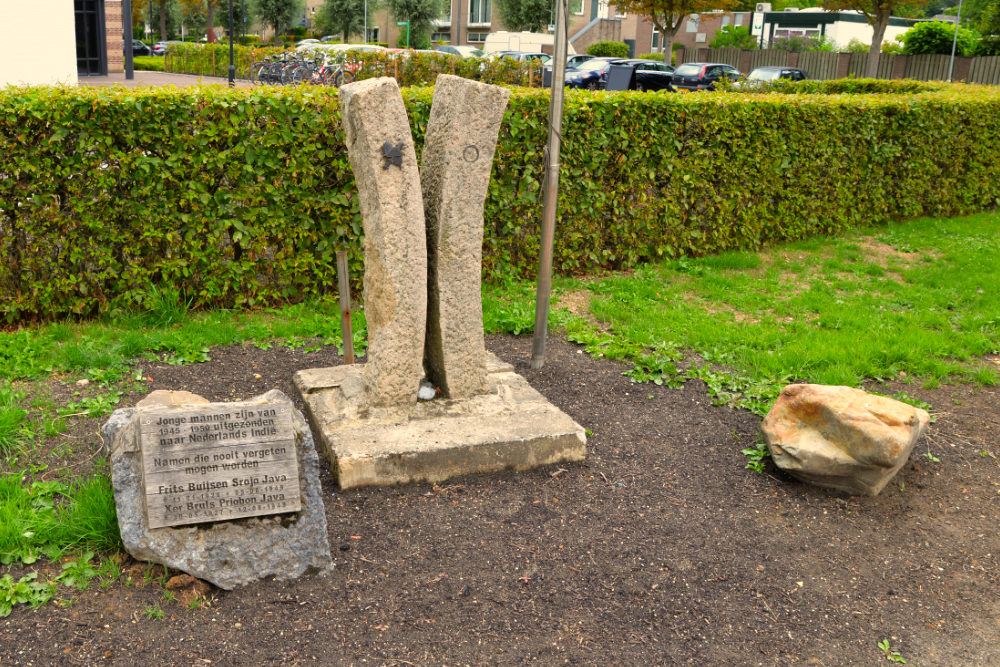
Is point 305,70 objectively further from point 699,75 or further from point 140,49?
point 140,49

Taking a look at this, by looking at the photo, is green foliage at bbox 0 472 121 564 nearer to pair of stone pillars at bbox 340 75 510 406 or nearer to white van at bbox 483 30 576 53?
pair of stone pillars at bbox 340 75 510 406

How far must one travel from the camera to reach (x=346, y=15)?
5447cm

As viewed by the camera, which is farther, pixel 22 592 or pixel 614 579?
pixel 614 579

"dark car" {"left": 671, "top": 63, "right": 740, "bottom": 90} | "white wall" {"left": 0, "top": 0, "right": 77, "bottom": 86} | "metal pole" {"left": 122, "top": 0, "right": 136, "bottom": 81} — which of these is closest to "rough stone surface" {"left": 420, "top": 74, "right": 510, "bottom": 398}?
"white wall" {"left": 0, "top": 0, "right": 77, "bottom": 86}

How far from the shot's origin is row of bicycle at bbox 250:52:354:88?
21078 mm

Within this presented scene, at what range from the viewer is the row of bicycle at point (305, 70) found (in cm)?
2108

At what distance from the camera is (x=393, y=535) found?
372 cm

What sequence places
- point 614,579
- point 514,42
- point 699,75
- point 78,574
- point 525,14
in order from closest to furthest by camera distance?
point 78,574 → point 614,579 → point 699,75 → point 514,42 → point 525,14

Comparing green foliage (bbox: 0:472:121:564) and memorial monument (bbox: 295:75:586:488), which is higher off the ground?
memorial monument (bbox: 295:75:586:488)

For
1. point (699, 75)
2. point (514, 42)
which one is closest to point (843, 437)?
point (699, 75)

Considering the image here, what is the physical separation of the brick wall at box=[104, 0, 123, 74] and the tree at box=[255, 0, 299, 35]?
20272mm

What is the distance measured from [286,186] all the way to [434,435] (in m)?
2.96

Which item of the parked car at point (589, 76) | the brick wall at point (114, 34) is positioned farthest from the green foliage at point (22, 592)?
the brick wall at point (114, 34)

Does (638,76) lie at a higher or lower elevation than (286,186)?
higher
